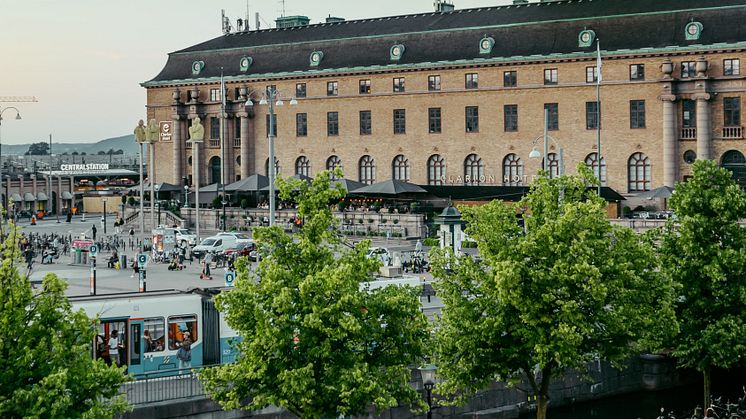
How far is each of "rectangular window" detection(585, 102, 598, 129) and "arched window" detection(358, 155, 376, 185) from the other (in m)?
20.4

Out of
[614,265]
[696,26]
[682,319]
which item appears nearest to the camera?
[614,265]

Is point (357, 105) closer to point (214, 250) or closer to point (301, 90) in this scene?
point (301, 90)

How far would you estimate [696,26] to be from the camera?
88.5 m

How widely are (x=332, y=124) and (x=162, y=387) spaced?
75292 mm

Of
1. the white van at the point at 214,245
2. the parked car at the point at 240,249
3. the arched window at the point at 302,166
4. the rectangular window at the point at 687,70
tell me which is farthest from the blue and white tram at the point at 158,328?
the arched window at the point at 302,166

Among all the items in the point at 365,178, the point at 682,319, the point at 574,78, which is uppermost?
the point at 574,78

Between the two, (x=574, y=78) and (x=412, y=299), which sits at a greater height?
(x=574, y=78)

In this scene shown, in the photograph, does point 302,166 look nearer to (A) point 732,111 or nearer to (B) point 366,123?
(B) point 366,123

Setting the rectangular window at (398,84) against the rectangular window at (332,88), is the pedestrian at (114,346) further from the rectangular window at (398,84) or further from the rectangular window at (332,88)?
the rectangular window at (332,88)

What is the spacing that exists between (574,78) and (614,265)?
62.0 m

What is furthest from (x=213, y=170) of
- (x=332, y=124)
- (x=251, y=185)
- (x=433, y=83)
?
(x=433, y=83)

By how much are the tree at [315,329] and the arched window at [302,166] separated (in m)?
79.3

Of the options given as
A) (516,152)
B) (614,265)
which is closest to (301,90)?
(516,152)

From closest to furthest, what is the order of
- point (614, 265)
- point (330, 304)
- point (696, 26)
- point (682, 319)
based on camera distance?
1. point (330, 304)
2. point (614, 265)
3. point (682, 319)
4. point (696, 26)
